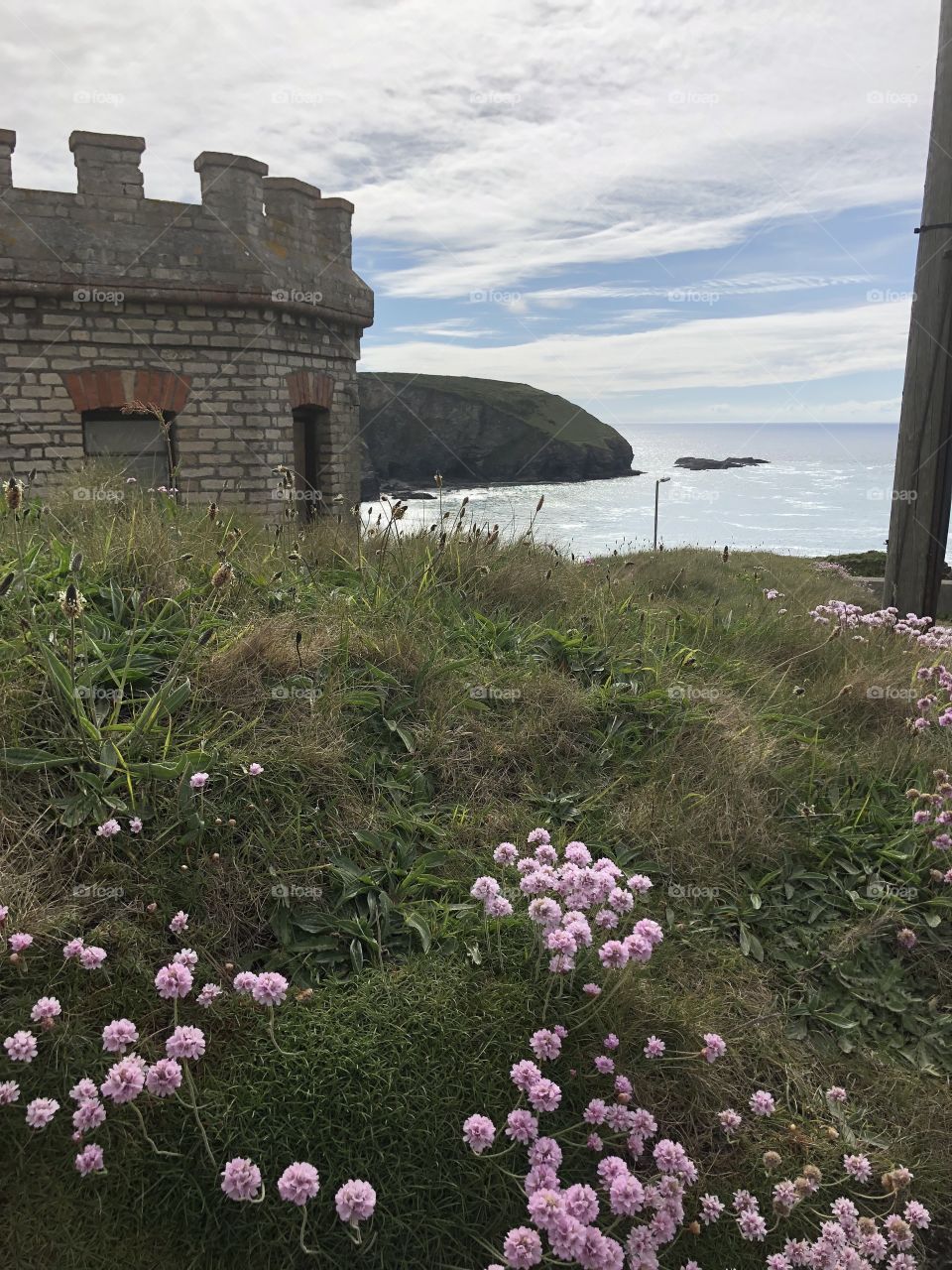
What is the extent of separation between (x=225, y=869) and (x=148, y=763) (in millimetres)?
534

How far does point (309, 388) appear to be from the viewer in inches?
508

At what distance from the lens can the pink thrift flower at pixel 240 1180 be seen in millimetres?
2164

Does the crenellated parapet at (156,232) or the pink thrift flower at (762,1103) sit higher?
the crenellated parapet at (156,232)

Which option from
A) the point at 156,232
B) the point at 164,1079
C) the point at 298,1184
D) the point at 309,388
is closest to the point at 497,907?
the point at 298,1184

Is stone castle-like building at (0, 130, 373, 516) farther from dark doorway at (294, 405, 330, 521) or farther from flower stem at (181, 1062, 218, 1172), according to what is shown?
flower stem at (181, 1062, 218, 1172)

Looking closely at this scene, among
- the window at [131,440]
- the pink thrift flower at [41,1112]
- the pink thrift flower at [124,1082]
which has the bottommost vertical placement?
the pink thrift flower at [41,1112]

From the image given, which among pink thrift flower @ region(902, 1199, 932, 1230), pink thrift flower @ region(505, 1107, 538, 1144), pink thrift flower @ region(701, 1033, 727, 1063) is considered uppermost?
pink thrift flower @ region(701, 1033, 727, 1063)

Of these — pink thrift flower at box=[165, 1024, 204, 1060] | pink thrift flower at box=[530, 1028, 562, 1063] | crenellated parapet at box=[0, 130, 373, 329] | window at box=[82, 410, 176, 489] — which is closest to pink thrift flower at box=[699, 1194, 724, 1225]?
pink thrift flower at box=[530, 1028, 562, 1063]

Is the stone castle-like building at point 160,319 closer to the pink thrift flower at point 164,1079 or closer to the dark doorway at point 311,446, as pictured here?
the dark doorway at point 311,446

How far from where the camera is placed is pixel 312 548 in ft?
21.1

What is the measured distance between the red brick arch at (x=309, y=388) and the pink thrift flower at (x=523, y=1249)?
1194 centimetres

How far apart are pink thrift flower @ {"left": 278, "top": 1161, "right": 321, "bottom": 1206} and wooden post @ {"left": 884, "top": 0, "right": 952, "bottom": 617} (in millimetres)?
6924

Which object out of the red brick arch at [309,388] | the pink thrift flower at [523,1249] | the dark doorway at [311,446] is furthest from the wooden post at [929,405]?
the dark doorway at [311,446]

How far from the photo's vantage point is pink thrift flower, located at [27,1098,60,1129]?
2252 millimetres
